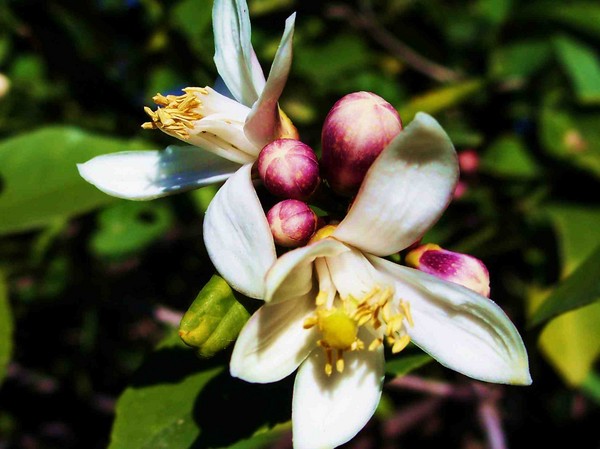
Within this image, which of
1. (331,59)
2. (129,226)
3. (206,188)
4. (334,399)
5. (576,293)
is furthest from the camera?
(331,59)

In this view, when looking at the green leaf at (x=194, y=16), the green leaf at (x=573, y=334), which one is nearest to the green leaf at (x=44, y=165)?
the green leaf at (x=194, y=16)

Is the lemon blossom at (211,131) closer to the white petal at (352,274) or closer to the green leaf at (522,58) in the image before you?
the white petal at (352,274)

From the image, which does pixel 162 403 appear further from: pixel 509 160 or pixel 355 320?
pixel 509 160

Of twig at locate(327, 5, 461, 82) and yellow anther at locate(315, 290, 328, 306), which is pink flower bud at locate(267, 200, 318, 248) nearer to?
yellow anther at locate(315, 290, 328, 306)

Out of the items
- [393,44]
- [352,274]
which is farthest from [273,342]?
[393,44]

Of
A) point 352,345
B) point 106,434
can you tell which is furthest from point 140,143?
point 106,434

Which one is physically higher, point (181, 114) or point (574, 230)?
point (181, 114)
